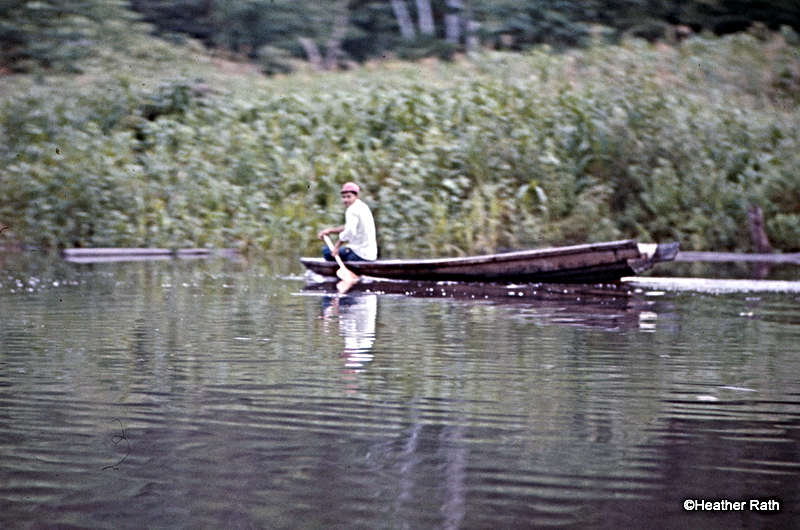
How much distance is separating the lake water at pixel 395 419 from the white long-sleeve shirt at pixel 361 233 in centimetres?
284

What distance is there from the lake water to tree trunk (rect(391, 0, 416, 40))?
2291 centimetres

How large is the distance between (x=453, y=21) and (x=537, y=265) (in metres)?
20.2

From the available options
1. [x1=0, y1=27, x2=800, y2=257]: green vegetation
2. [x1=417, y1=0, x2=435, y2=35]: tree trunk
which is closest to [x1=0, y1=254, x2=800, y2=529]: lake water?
[x1=0, y1=27, x2=800, y2=257]: green vegetation

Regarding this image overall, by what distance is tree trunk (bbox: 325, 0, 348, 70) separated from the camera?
101ft

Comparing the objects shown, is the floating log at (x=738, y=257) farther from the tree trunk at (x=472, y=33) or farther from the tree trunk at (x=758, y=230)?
the tree trunk at (x=472, y=33)

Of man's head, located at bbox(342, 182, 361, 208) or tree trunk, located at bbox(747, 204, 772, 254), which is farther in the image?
tree trunk, located at bbox(747, 204, 772, 254)

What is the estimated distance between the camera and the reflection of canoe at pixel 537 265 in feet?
37.0

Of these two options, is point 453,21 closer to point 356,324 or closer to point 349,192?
point 349,192

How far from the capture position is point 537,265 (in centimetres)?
1155

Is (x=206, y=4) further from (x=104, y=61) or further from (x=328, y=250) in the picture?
(x=328, y=250)

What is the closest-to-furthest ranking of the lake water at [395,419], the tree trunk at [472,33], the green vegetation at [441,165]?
1. the lake water at [395,419]
2. the green vegetation at [441,165]
3. the tree trunk at [472,33]

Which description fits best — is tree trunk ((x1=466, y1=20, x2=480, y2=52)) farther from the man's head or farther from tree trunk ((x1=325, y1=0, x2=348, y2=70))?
the man's head

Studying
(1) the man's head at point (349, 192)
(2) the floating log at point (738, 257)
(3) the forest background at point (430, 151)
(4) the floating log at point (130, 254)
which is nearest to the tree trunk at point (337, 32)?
(3) the forest background at point (430, 151)

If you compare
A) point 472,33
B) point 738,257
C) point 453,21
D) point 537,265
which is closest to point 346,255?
point 537,265
